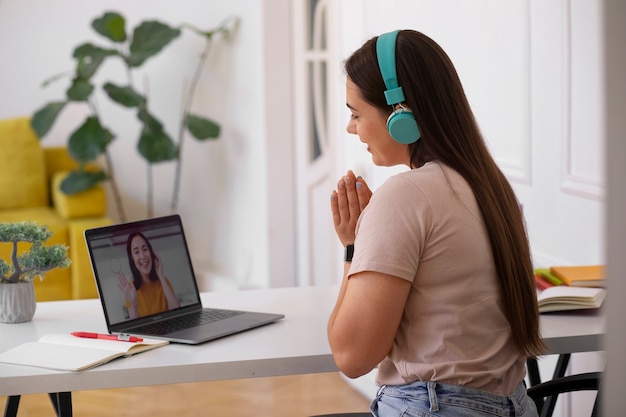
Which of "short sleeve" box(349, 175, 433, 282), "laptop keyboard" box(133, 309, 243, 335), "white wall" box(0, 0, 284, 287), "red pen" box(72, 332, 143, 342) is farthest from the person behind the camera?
"white wall" box(0, 0, 284, 287)

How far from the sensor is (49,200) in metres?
5.39

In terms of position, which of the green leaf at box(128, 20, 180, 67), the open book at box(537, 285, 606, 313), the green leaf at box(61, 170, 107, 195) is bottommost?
the open book at box(537, 285, 606, 313)

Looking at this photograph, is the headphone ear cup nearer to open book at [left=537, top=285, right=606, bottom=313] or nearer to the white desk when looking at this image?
the white desk

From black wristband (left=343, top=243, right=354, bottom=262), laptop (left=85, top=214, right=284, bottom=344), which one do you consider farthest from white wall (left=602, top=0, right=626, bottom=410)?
laptop (left=85, top=214, right=284, bottom=344)

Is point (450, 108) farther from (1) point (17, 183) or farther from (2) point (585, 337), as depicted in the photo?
(1) point (17, 183)

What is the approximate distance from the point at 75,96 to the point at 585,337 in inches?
148

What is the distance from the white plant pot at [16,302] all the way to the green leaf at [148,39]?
334cm

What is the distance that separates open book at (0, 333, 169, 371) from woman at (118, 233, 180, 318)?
6.2 inches

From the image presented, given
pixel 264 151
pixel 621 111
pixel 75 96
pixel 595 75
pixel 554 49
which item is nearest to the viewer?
pixel 621 111

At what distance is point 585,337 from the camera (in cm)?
171

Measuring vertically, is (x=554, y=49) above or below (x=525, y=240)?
above

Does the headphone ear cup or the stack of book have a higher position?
the headphone ear cup

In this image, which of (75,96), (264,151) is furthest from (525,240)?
(75,96)

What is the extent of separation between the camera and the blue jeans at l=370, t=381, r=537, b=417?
135 cm
